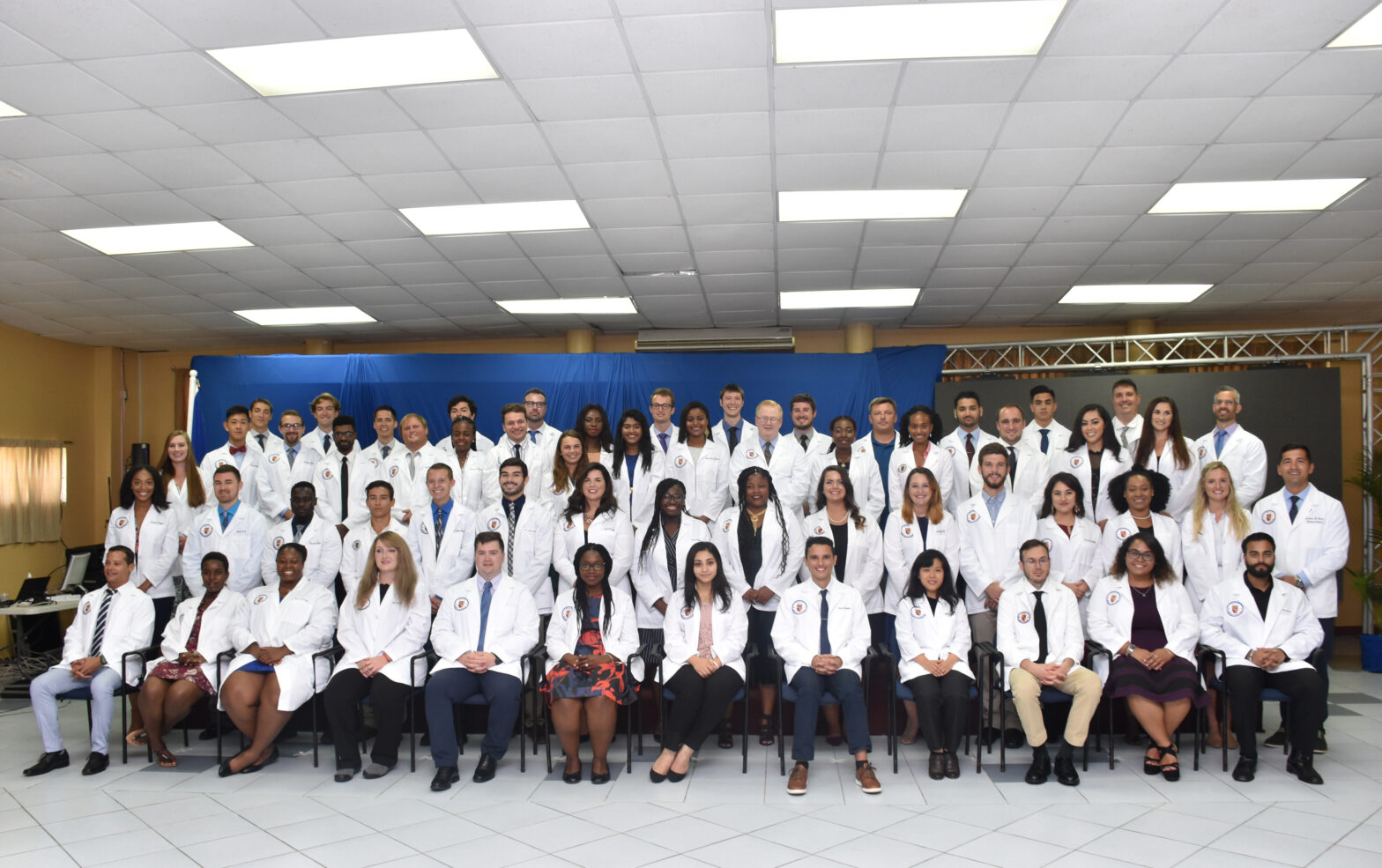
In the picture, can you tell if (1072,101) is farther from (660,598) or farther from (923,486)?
(660,598)

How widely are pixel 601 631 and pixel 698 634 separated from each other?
1.68ft

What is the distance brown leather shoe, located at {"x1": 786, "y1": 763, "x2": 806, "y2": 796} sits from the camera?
3.90 meters

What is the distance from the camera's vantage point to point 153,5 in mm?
3320

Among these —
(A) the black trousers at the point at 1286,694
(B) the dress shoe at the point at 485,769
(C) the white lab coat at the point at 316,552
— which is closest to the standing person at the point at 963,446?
(A) the black trousers at the point at 1286,694

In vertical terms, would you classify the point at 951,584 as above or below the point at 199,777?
above

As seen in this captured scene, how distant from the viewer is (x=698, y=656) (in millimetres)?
4305

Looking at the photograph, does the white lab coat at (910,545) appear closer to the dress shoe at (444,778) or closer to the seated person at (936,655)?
the seated person at (936,655)

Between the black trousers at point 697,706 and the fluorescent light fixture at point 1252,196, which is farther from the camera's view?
the fluorescent light fixture at point 1252,196

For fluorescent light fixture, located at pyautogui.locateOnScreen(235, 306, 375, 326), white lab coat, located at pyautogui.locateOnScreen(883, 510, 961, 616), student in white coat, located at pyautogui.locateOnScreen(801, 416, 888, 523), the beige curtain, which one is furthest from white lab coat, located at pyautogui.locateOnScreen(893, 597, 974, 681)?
the beige curtain

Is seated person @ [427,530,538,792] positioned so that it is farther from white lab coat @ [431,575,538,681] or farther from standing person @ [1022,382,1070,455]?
standing person @ [1022,382,1070,455]

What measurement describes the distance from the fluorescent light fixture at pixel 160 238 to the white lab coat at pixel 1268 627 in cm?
673

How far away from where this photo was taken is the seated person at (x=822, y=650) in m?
4.05

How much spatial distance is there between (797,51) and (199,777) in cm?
465

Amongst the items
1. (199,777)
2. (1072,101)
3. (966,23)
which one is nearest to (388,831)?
(199,777)
